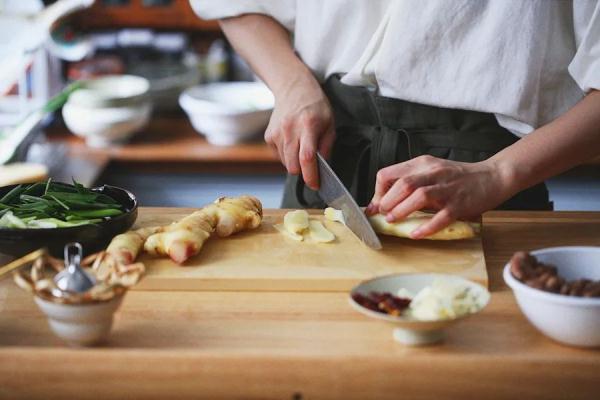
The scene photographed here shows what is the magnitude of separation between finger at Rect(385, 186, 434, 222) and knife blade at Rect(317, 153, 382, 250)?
0.05 metres

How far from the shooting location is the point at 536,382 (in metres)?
1.12

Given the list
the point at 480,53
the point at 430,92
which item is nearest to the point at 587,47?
the point at 480,53

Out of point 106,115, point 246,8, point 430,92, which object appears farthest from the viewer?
point 106,115

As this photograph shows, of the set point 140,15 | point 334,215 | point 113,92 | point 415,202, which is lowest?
point 113,92

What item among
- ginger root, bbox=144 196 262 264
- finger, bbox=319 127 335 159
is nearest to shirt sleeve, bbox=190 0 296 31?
finger, bbox=319 127 335 159

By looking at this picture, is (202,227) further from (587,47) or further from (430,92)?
(587,47)

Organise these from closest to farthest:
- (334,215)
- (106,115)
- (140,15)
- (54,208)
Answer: (54,208)
(334,215)
(106,115)
(140,15)

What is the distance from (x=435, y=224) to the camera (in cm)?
145

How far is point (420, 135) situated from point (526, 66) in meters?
0.25

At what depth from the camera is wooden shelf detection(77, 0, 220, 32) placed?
3.81m

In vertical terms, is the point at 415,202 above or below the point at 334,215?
above

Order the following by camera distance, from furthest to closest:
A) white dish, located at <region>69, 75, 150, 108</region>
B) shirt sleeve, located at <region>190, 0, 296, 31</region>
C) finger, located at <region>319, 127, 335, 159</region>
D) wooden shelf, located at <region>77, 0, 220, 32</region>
→ wooden shelf, located at <region>77, 0, 220, 32</region> → white dish, located at <region>69, 75, 150, 108</region> → shirt sleeve, located at <region>190, 0, 296, 31</region> → finger, located at <region>319, 127, 335, 159</region>

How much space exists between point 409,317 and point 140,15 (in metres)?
2.94

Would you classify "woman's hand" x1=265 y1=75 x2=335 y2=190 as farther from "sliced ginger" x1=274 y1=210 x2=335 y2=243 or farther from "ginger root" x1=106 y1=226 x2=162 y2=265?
"ginger root" x1=106 y1=226 x2=162 y2=265
